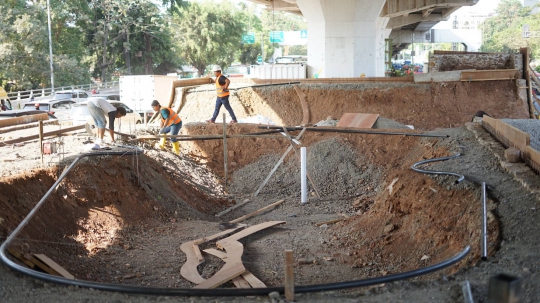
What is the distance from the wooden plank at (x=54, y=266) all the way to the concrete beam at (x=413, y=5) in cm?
3083

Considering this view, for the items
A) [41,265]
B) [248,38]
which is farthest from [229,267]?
[248,38]

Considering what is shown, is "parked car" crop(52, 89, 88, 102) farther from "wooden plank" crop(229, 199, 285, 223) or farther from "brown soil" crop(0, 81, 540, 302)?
"wooden plank" crop(229, 199, 285, 223)

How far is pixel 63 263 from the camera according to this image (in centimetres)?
938

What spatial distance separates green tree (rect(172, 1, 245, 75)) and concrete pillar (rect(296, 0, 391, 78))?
39.6 metres

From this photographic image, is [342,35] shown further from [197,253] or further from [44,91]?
[44,91]

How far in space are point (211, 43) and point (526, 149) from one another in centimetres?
6018

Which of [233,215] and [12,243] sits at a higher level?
[12,243]

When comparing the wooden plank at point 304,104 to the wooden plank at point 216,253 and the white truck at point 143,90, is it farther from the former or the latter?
the wooden plank at point 216,253

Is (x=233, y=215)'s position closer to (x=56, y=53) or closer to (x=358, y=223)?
(x=358, y=223)

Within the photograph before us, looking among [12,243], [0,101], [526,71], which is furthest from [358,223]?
[0,101]

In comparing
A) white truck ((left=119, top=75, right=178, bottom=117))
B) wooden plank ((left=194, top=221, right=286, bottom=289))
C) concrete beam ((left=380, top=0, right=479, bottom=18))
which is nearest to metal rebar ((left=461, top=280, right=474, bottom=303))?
wooden plank ((left=194, top=221, right=286, bottom=289))

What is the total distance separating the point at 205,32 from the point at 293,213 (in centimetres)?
5537

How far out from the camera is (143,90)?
35.1 meters

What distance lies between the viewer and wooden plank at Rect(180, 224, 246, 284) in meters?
9.24
